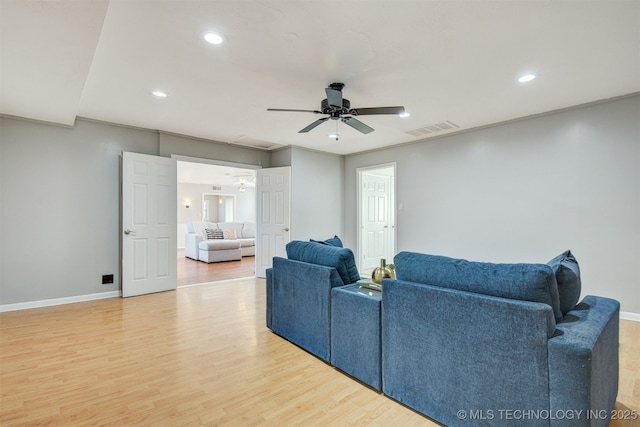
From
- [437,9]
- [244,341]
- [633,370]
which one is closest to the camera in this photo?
[437,9]

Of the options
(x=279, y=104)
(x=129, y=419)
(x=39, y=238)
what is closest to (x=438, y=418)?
(x=129, y=419)

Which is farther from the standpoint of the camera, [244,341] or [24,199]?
[24,199]

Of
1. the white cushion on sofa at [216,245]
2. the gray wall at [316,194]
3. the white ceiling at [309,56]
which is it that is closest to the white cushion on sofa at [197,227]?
the white cushion on sofa at [216,245]

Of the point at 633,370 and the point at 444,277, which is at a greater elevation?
the point at 444,277

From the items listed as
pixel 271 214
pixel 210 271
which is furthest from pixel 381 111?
pixel 210 271

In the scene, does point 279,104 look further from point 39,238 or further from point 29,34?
point 39,238

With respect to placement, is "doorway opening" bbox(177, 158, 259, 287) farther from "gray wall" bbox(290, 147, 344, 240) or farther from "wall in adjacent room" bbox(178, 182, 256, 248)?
"gray wall" bbox(290, 147, 344, 240)

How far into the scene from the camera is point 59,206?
4.03 meters

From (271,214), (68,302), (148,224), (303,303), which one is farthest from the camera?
(271,214)

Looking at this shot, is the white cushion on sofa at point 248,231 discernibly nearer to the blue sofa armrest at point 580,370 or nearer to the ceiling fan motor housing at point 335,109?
the ceiling fan motor housing at point 335,109

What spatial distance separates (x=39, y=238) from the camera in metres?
3.89

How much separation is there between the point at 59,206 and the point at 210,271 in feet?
10.0

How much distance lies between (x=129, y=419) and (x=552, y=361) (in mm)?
2255

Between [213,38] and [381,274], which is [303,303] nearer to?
[381,274]
